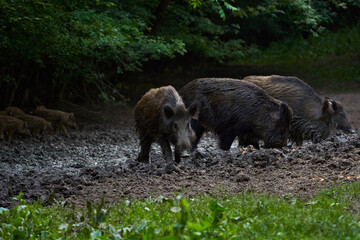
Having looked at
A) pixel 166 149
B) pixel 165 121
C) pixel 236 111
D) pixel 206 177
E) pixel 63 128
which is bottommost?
pixel 63 128

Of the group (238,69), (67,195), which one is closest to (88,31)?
(67,195)

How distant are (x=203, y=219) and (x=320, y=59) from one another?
19672mm

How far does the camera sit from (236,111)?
30.2 ft

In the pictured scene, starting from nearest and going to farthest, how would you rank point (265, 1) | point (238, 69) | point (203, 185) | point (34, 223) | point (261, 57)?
point (34, 223) < point (203, 185) < point (265, 1) < point (238, 69) < point (261, 57)

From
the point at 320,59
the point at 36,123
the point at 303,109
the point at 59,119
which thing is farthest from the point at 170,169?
the point at 320,59

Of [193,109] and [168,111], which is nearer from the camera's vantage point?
[168,111]

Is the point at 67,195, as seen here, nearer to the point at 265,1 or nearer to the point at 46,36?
the point at 46,36

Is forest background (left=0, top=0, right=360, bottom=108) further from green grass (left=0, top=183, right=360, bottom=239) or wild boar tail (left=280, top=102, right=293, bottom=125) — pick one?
green grass (left=0, top=183, right=360, bottom=239)

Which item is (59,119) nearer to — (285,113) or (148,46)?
(148,46)

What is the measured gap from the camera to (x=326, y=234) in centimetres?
378

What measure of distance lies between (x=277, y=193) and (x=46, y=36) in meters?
6.39

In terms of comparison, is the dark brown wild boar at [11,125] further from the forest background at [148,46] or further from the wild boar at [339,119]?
the wild boar at [339,119]

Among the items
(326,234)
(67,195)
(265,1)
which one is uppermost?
(265,1)

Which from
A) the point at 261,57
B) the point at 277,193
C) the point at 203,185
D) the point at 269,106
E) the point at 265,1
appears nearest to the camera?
the point at 277,193
